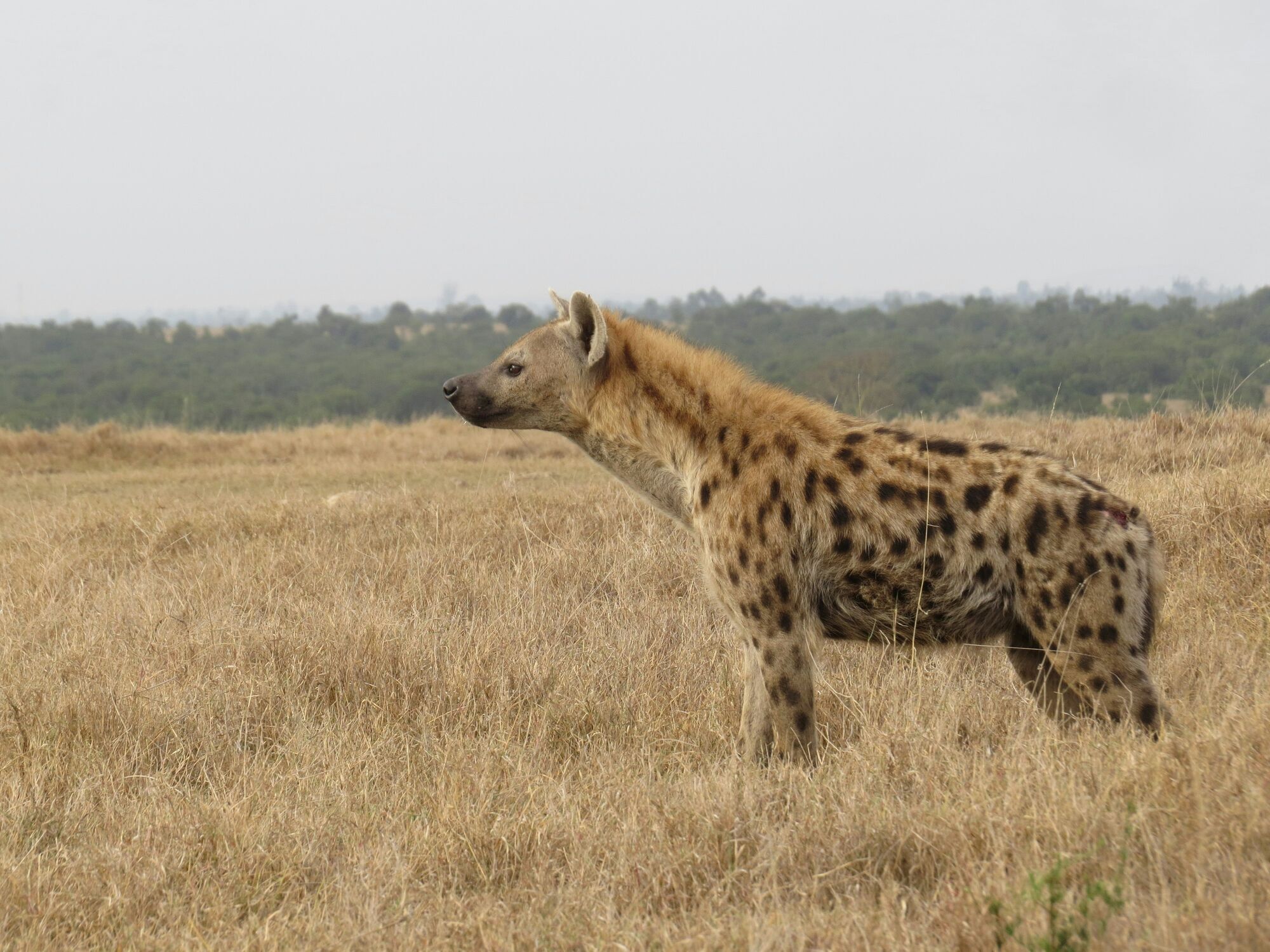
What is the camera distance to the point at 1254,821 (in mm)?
2672

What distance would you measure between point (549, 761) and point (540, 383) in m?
1.22

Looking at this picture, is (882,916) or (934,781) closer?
(882,916)

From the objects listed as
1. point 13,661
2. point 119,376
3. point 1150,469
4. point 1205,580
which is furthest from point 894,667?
point 119,376

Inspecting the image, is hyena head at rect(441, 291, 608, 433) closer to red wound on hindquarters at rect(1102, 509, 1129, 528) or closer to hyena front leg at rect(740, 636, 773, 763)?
hyena front leg at rect(740, 636, 773, 763)

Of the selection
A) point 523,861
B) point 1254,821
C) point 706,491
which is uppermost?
point 706,491

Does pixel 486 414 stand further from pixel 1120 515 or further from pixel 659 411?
pixel 1120 515

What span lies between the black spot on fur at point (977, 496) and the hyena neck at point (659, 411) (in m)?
0.79

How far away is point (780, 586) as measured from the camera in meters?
3.61

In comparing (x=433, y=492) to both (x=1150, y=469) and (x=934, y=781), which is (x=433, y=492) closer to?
(x=1150, y=469)

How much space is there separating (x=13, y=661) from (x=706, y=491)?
2.75 meters

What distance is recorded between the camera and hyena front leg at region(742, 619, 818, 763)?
3.61 m

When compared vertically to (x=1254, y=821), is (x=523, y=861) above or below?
below

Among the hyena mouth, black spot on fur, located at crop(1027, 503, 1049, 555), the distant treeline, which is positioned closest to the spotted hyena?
black spot on fur, located at crop(1027, 503, 1049, 555)

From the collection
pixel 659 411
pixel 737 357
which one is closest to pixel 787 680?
pixel 659 411
